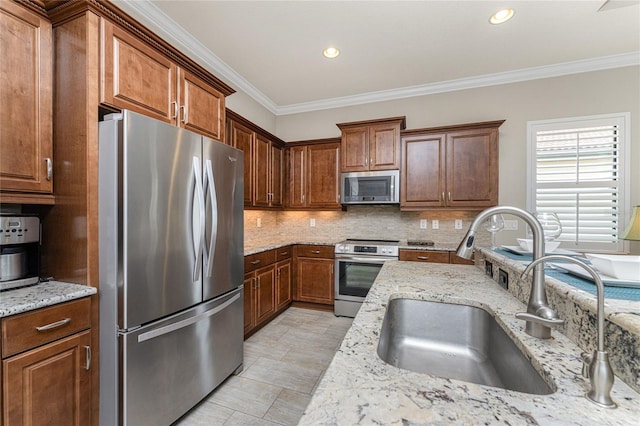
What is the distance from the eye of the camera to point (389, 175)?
3.38 m

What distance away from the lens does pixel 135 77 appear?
5.16ft

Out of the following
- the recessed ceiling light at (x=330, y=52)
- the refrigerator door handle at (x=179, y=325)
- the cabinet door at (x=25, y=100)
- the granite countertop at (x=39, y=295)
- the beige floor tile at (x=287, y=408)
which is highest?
the recessed ceiling light at (x=330, y=52)

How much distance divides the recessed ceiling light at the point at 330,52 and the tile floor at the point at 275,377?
289 centimetres

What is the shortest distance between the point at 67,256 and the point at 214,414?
4.22 ft

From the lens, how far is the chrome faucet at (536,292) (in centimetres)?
78

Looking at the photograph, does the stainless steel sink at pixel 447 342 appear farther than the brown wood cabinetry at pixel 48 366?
No

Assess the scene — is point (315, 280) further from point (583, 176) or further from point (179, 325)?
point (583, 176)

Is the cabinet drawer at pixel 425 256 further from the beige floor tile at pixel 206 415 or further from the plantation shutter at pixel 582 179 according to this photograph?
the beige floor tile at pixel 206 415

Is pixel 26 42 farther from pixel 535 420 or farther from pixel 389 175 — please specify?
pixel 389 175

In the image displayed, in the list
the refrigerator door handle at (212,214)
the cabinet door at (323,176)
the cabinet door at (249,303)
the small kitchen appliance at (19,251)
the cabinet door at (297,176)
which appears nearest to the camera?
the small kitchen appliance at (19,251)

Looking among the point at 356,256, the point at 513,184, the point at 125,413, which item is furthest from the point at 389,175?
the point at 125,413

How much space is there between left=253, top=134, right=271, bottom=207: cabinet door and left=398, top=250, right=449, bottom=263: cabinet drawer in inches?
69.3

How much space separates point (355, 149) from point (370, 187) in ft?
1.72

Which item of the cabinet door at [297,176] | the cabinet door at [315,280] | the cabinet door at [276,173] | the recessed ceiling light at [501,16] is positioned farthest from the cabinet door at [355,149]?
the recessed ceiling light at [501,16]
